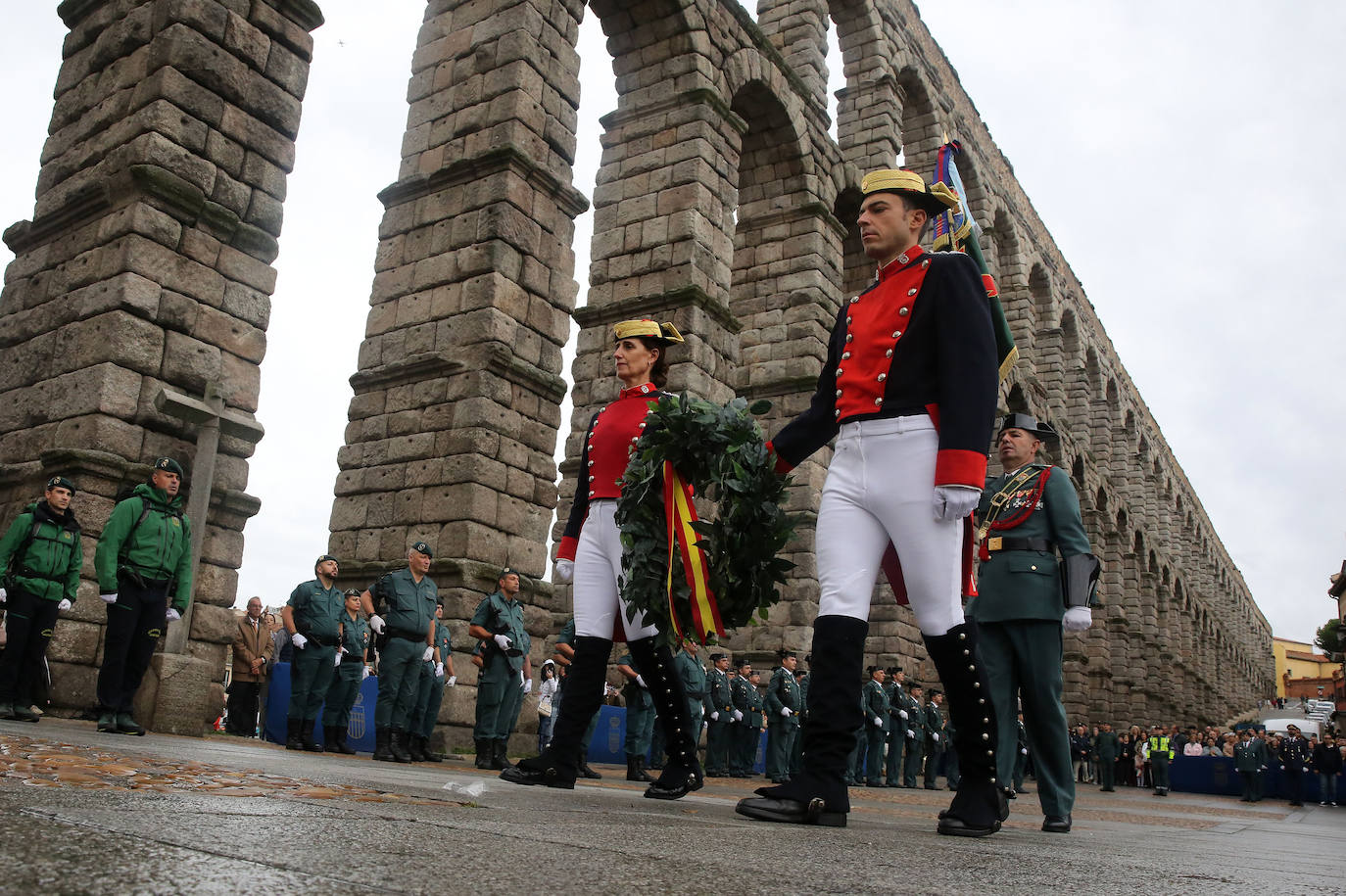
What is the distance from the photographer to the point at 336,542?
9.62m

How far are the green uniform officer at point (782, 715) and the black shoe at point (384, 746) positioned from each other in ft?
18.8

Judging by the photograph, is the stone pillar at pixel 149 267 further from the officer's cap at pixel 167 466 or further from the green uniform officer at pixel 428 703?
the green uniform officer at pixel 428 703

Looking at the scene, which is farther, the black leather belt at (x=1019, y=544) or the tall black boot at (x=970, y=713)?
the black leather belt at (x=1019, y=544)

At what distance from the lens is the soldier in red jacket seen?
3.07 m

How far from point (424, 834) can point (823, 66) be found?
1664 cm

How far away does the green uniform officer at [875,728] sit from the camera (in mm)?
13047

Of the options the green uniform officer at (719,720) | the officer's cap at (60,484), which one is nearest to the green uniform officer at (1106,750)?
the green uniform officer at (719,720)

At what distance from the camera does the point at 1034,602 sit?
4.62m

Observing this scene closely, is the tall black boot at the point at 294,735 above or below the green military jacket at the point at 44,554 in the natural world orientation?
below

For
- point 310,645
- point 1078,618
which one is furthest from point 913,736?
point 1078,618

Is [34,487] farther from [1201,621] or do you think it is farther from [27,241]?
[1201,621]

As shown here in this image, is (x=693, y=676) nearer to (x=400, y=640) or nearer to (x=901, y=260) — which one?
(x=400, y=640)

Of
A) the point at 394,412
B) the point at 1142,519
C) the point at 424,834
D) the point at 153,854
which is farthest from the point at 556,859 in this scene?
the point at 1142,519

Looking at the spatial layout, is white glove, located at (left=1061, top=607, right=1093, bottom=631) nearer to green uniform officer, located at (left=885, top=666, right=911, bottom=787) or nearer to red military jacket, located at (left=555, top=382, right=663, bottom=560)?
red military jacket, located at (left=555, top=382, right=663, bottom=560)
